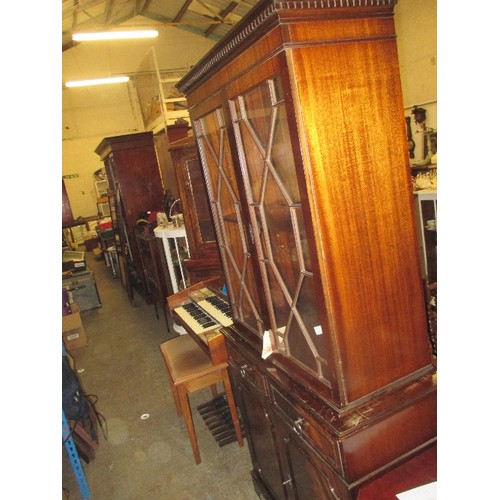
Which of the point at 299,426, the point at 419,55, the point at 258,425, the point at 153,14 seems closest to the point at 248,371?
the point at 258,425

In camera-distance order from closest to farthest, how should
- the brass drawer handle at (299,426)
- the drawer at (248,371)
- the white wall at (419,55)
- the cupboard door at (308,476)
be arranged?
1. the cupboard door at (308,476)
2. the brass drawer handle at (299,426)
3. the drawer at (248,371)
4. the white wall at (419,55)

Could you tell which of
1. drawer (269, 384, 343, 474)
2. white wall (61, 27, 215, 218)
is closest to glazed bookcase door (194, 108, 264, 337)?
drawer (269, 384, 343, 474)

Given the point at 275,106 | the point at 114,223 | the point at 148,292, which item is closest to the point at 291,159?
the point at 275,106

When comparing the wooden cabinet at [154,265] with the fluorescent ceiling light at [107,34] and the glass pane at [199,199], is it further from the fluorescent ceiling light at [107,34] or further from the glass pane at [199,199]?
the fluorescent ceiling light at [107,34]

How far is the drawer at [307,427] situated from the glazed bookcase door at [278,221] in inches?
6.7

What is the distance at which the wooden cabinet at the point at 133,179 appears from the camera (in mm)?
5734

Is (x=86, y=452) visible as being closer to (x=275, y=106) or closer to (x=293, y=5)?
(x=275, y=106)

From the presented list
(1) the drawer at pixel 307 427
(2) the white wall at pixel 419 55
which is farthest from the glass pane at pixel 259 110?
(2) the white wall at pixel 419 55

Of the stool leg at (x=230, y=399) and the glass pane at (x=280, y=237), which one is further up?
the glass pane at (x=280, y=237)

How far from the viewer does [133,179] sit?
19.1ft

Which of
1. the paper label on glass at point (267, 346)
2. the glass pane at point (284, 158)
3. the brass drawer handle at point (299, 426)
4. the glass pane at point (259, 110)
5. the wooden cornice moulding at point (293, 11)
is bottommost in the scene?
the brass drawer handle at point (299, 426)

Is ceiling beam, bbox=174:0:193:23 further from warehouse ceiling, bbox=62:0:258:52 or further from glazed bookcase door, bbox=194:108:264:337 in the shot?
glazed bookcase door, bbox=194:108:264:337

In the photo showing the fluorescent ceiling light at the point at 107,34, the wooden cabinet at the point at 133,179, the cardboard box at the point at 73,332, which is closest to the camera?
the cardboard box at the point at 73,332

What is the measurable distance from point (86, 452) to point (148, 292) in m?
3.27
